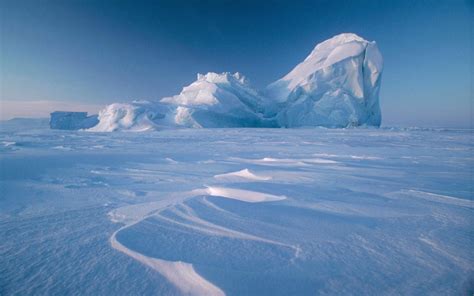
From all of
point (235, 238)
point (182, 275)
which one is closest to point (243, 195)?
point (235, 238)

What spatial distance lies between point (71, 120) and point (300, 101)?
84.9 feet

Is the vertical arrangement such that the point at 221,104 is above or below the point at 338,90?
below

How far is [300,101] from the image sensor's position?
28297 mm

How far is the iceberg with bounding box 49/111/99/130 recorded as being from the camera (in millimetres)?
26328

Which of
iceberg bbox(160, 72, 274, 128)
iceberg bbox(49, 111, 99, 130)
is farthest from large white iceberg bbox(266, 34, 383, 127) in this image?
iceberg bbox(49, 111, 99, 130)

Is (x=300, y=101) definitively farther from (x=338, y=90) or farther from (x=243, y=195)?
(x=243, y=195)

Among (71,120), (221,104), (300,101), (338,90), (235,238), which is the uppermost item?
(338,90)

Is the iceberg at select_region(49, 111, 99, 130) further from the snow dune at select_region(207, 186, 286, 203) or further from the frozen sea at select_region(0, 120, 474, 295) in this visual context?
the snow dune at select_region(207, 186, 286, 203)

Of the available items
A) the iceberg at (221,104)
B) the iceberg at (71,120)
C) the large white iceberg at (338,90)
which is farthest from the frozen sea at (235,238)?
the iceberg at (71,120)

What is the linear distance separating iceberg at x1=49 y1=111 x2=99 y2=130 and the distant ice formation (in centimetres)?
229

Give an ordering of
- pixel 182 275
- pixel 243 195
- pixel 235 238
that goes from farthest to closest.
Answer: pixel 243 195, pixel 235 238, pixel 182 275

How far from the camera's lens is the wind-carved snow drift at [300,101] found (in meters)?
26.0

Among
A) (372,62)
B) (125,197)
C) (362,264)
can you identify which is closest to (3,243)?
(125,197)

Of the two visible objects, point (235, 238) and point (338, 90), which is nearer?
point (235, 238)
